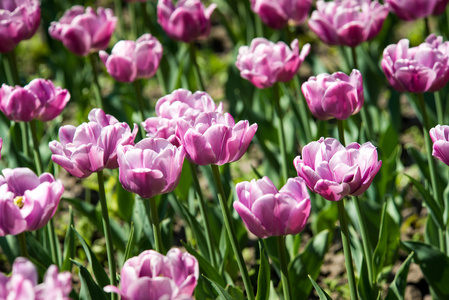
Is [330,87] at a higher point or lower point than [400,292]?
higher

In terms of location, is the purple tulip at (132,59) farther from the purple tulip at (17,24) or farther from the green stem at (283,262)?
the green stem at (283,262)

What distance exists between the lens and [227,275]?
6.84ft

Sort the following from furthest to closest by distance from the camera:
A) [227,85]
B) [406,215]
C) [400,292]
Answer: [227,85], [406,215], [400,292]

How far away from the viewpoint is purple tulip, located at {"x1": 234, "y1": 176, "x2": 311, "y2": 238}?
1.30m

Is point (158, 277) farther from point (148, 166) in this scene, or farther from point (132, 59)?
point (132, 59)

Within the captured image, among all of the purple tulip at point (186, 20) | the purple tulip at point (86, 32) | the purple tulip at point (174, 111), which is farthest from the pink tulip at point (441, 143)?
the purple tulip at point (86, 32)

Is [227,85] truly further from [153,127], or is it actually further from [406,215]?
[153,127]

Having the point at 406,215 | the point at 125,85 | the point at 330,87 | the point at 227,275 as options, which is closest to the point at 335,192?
the point at 330,87

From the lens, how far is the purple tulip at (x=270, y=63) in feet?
6.32

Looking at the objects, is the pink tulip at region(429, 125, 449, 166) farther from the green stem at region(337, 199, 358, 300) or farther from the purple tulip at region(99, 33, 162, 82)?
the purple tulip at region(99, 33, 162, 82)

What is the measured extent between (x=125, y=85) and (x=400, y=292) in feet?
5.78

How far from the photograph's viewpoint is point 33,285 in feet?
3.32

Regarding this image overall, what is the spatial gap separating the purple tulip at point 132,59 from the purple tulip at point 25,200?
29.5 inches

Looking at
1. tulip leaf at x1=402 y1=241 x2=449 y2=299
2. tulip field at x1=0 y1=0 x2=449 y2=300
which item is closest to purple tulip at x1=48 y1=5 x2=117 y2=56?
tulip field at x1=0 y1=0 x2=449 y2=300
